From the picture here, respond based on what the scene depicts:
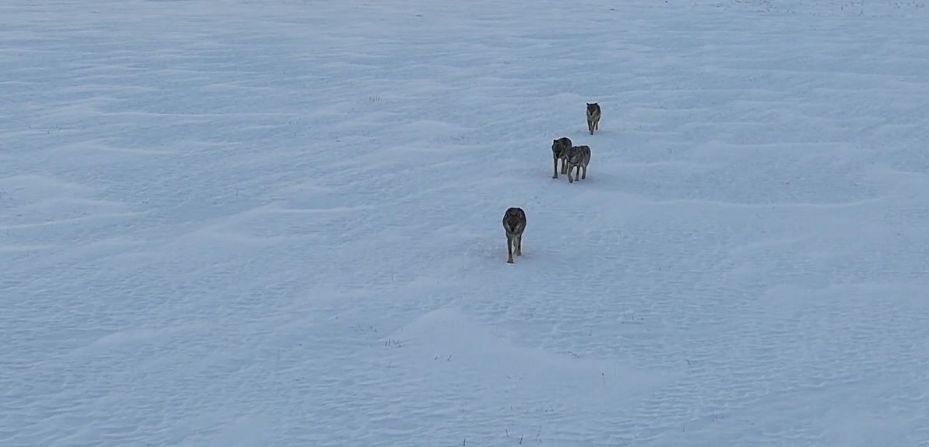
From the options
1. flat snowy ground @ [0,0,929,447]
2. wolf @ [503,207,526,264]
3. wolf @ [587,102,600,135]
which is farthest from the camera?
wolf @ [587,102,600,135]

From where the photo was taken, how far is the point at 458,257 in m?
9.16

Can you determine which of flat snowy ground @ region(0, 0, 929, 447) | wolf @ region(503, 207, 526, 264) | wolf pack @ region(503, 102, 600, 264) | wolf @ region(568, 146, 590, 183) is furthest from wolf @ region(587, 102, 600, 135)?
wolf @ region(503, 207, 526, 264)

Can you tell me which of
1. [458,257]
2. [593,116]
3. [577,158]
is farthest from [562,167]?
[458,257]

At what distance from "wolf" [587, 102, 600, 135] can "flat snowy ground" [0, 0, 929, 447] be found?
0.35m

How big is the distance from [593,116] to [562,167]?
227 centimetres

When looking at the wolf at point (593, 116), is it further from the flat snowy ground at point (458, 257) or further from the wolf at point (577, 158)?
the wolf at point (577, 158)

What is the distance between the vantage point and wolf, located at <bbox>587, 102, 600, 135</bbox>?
46.3 ft

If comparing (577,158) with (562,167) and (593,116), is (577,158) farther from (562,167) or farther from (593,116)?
(593,116)

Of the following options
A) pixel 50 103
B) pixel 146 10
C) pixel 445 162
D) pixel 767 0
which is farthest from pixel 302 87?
pixel 767 0

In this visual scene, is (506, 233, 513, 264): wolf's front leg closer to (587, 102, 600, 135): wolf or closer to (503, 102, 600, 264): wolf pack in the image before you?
(503, 102, 600, 264): wolf pack

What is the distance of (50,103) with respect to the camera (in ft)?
53.0

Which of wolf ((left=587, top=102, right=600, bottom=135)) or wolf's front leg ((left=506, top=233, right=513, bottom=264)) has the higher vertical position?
wolf ((left=587, top=102, right=600, bottom=135))

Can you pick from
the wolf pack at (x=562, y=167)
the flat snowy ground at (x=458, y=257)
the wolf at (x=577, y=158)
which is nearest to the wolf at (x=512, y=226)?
the wolf pack at (x=562, y=167)

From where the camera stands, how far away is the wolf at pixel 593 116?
14102mm
